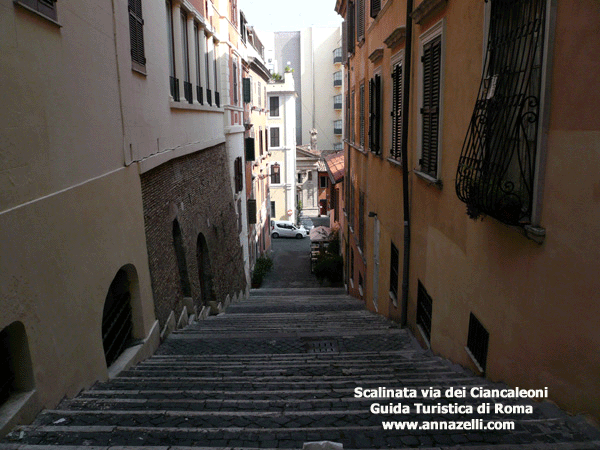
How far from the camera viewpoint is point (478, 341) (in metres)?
5.23

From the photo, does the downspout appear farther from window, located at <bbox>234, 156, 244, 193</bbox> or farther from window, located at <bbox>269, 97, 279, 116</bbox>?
window, located at <bbox>269, 97, 279, 116</bbox>

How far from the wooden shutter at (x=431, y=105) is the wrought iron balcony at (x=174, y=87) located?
17.6 ft

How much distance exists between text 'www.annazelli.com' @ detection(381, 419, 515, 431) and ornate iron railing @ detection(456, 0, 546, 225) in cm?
146

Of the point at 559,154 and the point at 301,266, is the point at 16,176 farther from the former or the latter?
the point at 301,266

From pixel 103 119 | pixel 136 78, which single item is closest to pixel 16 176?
pixel 103 119

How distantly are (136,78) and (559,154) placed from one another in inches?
243

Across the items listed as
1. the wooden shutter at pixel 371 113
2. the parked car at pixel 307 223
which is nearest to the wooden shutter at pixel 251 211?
the wooden shutter at pixel 371 113

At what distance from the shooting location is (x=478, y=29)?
195 inches

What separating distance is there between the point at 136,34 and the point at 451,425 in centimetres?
702

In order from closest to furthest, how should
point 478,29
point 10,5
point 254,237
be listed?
point 10,5 < point 478,29 < point 254,237

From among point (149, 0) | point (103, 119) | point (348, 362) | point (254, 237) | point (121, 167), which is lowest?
point (254, 237)

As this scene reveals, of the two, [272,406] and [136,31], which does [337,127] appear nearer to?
[136,31]

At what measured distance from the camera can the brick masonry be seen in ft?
27.5

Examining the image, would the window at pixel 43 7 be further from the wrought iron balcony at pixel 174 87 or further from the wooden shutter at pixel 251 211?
the wooden shutter at pixel 251 211
